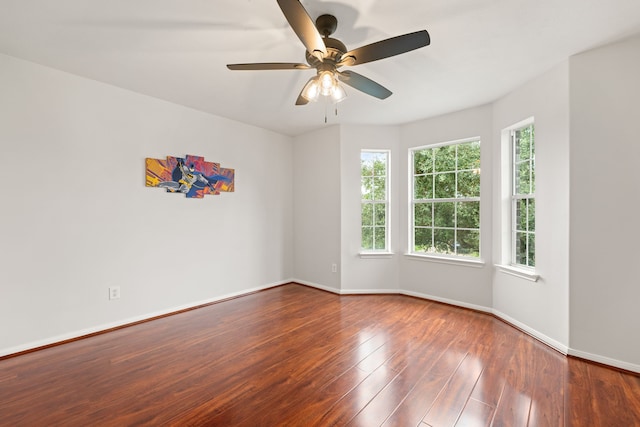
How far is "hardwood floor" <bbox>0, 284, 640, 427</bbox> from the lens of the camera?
5.68 ft

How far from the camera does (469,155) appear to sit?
3721 mm

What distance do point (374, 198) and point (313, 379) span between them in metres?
2.87

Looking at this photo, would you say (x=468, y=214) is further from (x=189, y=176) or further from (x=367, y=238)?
(x=189, y=176)

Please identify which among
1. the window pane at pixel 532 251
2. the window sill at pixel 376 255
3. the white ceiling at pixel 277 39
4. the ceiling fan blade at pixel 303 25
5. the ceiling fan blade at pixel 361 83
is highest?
the white ceiling at pixel 277 39

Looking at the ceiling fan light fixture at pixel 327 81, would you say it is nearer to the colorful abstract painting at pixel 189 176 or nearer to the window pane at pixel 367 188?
the colorful abstract painting at pixel 189 176

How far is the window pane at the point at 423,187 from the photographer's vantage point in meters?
4.05

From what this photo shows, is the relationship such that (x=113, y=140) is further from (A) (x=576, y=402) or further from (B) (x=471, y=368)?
(A) (x=576, y=402)

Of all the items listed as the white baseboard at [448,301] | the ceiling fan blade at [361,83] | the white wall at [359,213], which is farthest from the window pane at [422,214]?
the ceiling fan blade at [361,83]

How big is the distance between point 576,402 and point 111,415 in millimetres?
2952

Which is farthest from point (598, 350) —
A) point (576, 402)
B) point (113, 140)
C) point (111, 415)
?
point (113, 140)

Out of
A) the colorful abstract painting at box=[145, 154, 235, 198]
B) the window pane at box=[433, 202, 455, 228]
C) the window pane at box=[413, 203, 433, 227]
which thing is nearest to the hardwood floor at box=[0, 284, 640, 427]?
the window pane at box=[433, 202, 455, 228]

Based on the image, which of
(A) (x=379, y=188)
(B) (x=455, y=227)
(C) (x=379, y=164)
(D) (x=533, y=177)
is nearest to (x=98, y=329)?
(A) (x=379, y=188)

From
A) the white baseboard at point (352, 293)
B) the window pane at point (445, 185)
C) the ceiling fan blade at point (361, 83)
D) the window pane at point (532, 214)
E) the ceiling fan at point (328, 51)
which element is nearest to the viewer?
the ceiling fan at point (328, 51)

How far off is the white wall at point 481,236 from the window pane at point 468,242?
0.09 m
